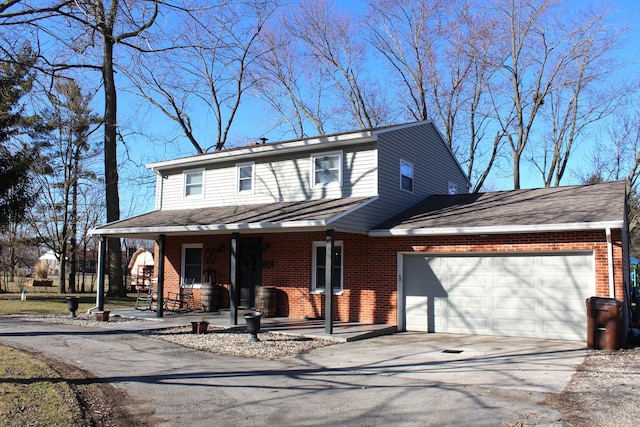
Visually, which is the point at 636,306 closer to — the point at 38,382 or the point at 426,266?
the point at 426,266

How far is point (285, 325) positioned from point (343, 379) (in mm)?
6250

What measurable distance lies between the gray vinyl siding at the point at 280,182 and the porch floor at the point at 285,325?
144 inches

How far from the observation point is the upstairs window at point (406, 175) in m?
16.8

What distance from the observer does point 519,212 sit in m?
13.8

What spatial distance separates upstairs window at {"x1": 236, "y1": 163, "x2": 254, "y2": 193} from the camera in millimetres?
17781

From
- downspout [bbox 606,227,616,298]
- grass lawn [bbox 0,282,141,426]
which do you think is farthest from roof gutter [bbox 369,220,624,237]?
grass lawn [bbox 0,282,141,426]

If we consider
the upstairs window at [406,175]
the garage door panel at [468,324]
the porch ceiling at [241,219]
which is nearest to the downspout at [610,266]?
the garage door panel at [468,324]

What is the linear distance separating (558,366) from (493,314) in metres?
3.98

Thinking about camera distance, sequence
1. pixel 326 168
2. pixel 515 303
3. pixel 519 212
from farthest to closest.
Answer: pixel 326 168 → pixel 519 212 → pixel 515 303

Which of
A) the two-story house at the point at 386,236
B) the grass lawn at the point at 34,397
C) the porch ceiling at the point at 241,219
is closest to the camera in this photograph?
the grass lawn at the point at 34,397

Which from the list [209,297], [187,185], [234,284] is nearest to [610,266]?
[234,284]

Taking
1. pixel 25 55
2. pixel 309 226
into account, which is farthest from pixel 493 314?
pixel 25 55

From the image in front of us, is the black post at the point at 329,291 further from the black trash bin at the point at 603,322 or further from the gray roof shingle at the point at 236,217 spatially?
the black trash bin at the point at 603,322

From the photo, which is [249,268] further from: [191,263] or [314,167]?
[314,167]
